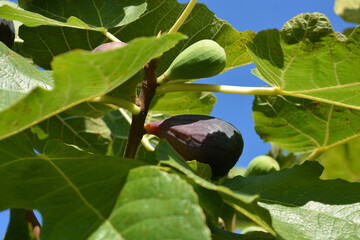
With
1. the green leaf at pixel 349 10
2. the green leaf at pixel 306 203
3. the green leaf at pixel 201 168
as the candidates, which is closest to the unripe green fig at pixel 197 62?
the green leaf at pixel 201 168

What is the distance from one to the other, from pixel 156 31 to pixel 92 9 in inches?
10.4

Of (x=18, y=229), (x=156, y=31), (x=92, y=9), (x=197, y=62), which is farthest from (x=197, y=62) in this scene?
(x=18, y=229)

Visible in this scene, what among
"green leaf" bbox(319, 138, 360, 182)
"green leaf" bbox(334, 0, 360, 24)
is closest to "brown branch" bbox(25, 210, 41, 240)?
"green leaf" bbox(319, 138, 360, 182)

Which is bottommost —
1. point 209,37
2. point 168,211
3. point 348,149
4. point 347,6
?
point 348,149

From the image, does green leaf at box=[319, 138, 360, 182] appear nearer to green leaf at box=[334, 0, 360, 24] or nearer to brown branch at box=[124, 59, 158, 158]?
green leaf at box=[334, 0, 360, 24]

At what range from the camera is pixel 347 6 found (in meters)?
3.00

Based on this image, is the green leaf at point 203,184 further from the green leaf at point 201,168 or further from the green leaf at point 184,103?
the green leaf at point 184,103

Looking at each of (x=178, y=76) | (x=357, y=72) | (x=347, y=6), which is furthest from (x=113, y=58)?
(x=347, y=6)

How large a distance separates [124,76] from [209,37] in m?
0.88

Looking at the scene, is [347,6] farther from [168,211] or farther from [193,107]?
[168,211]

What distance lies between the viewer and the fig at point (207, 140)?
136 cm

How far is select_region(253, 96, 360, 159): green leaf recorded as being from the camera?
1947 mm

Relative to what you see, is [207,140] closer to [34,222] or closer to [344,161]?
[34,222]

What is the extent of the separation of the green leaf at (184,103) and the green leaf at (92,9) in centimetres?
51
